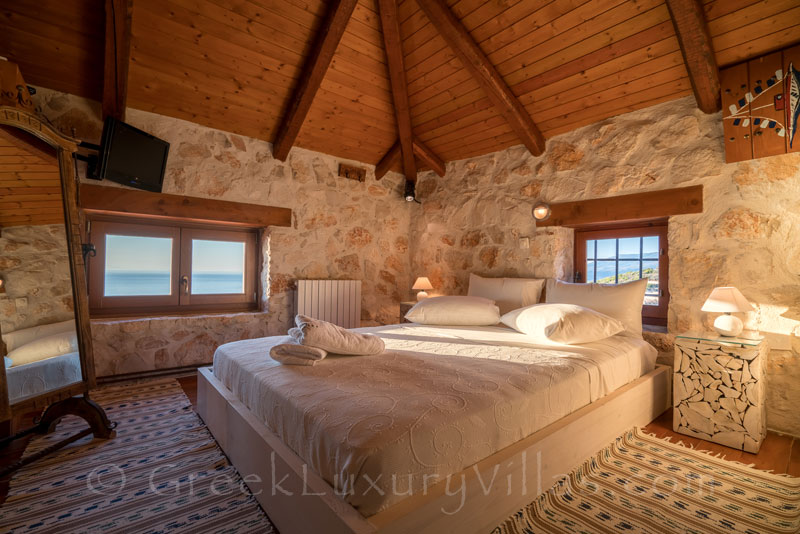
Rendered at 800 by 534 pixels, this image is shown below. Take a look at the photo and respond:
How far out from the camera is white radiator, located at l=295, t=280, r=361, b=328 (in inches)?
154

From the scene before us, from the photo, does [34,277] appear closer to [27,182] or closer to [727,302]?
[27,182]

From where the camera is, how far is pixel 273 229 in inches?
151

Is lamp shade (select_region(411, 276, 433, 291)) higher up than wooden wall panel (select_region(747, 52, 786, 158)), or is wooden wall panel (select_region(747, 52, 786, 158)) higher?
wooden wall panel (select_region(747, 52, 786, 158))

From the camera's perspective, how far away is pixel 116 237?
3.30m

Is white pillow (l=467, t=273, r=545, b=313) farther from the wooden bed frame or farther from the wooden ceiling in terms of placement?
the wooden ceiling

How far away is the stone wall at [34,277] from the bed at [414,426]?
0.89m

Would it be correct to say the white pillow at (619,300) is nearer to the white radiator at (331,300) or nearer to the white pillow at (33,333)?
the white radiator at (331,300)

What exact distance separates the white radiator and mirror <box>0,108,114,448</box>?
1927mm

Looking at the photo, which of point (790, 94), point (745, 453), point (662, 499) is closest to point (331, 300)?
point (662, 499)

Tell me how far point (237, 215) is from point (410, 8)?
7.88 feet

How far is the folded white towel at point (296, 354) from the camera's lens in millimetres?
1776

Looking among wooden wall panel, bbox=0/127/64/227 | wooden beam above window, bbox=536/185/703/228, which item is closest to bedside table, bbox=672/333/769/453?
wooden beam above window, bbox=536/185/703/228

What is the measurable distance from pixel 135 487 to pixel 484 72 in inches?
139

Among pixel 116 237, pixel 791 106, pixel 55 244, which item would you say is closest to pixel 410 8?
pixel 791 106
